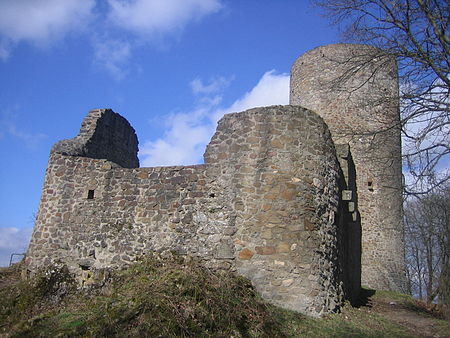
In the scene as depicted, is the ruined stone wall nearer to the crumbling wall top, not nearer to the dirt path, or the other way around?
the crumbling wall top

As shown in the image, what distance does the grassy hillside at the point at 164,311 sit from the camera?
6691mm

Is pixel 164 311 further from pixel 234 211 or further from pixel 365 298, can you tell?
pixel 365 298

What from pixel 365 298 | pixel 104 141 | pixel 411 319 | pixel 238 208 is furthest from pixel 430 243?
pixel 104 141

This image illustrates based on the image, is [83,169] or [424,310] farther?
[424,310]

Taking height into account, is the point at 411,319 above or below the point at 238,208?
below

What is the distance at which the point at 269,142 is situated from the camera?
9.56m

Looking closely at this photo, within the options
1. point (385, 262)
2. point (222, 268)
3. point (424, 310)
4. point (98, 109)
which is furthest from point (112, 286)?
point (385, 262)

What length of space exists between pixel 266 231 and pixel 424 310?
25.1 ft

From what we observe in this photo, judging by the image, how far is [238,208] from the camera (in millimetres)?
9352

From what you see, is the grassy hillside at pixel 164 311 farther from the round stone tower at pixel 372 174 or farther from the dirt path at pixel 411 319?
the round stone tower at pixel 372 174

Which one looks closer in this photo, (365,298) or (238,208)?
(238,208)

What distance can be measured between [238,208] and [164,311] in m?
3.20

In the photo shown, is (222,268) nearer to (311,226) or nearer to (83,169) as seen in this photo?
(311,226)

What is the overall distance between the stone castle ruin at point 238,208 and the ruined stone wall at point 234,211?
0.02 meters
